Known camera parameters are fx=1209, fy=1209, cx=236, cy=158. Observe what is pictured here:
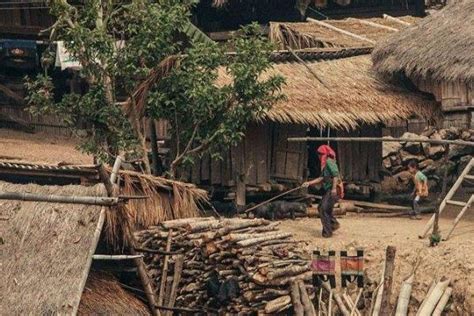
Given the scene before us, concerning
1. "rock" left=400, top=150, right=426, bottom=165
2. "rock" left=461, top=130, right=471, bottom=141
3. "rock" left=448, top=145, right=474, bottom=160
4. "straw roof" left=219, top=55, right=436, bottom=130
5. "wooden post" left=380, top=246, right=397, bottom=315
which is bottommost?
"wooden post" left=380, top=246, right=397, bottom=315

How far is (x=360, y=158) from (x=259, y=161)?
213 centimetres

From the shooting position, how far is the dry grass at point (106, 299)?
11.7 metres

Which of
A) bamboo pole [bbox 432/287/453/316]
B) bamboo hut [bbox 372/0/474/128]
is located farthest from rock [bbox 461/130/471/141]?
bamboo pole [bbox 432/287/453/316]

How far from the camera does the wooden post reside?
44.9ft

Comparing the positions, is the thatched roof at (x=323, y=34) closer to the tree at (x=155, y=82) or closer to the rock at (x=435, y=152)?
the rock at (x=435, y=152)

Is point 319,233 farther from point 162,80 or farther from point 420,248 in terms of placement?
point 162,80

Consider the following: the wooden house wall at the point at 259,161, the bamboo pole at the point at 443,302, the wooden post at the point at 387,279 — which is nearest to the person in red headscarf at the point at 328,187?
the wooden house wall at the point at 259,161

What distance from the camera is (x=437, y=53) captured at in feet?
65.0

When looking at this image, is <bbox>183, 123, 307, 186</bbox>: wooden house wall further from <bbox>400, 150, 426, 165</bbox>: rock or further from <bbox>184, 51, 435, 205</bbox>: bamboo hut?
<bbox>400, 150, 426, 165</bbox>: rock

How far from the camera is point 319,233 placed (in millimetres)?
17438

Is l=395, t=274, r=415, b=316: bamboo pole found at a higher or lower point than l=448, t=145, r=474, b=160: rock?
lower

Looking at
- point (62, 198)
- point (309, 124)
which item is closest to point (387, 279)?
point (62, 198)

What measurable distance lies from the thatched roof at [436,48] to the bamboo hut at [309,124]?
0.47m

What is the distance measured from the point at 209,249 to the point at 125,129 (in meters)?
3.82
